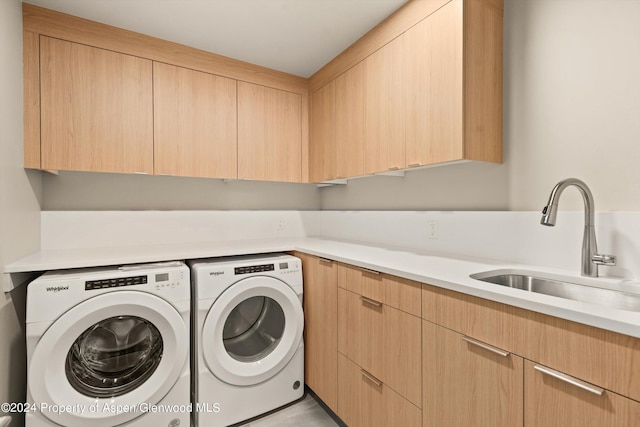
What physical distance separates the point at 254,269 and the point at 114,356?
33.2 inches

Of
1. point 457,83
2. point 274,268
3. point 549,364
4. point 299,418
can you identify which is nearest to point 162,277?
point 274,268

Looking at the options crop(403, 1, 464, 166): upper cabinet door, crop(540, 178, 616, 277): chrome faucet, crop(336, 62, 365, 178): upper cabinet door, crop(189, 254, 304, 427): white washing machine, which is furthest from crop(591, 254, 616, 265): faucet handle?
crop(189, 254, 304, 427): white washing machine

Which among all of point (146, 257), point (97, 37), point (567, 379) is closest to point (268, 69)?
point (97, 37)

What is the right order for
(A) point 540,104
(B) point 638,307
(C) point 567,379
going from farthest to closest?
(A) point 540,104 < (B) point 638,307 < (C) point 567,379

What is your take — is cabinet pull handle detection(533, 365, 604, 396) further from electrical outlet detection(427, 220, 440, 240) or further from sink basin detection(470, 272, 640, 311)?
electrical outlet detection(427, 220, 440, 240)

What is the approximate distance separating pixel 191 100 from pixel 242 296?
140cm

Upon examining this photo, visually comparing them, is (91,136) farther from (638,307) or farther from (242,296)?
(638,307)

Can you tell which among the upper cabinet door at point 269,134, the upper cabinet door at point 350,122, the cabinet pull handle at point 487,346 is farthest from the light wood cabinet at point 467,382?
the upper cabinet door at point 269,134

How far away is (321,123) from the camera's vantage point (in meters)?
2.40

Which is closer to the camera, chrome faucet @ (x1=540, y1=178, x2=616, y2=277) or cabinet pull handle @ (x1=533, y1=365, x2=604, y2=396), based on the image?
cabinet pull handle @ (x1=533, y1=365, x2=604, y2=396)

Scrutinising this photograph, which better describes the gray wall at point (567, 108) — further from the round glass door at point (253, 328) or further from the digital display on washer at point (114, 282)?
the digital display on washer at point (114, 282)

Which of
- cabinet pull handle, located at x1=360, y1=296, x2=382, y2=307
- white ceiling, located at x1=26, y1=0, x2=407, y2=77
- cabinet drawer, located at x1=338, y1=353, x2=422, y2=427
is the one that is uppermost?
white ceiling, located at x1=26, y1=0, x2=407, y2=77

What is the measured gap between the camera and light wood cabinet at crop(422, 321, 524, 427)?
873 mm

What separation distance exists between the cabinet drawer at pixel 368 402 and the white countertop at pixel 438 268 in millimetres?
540
